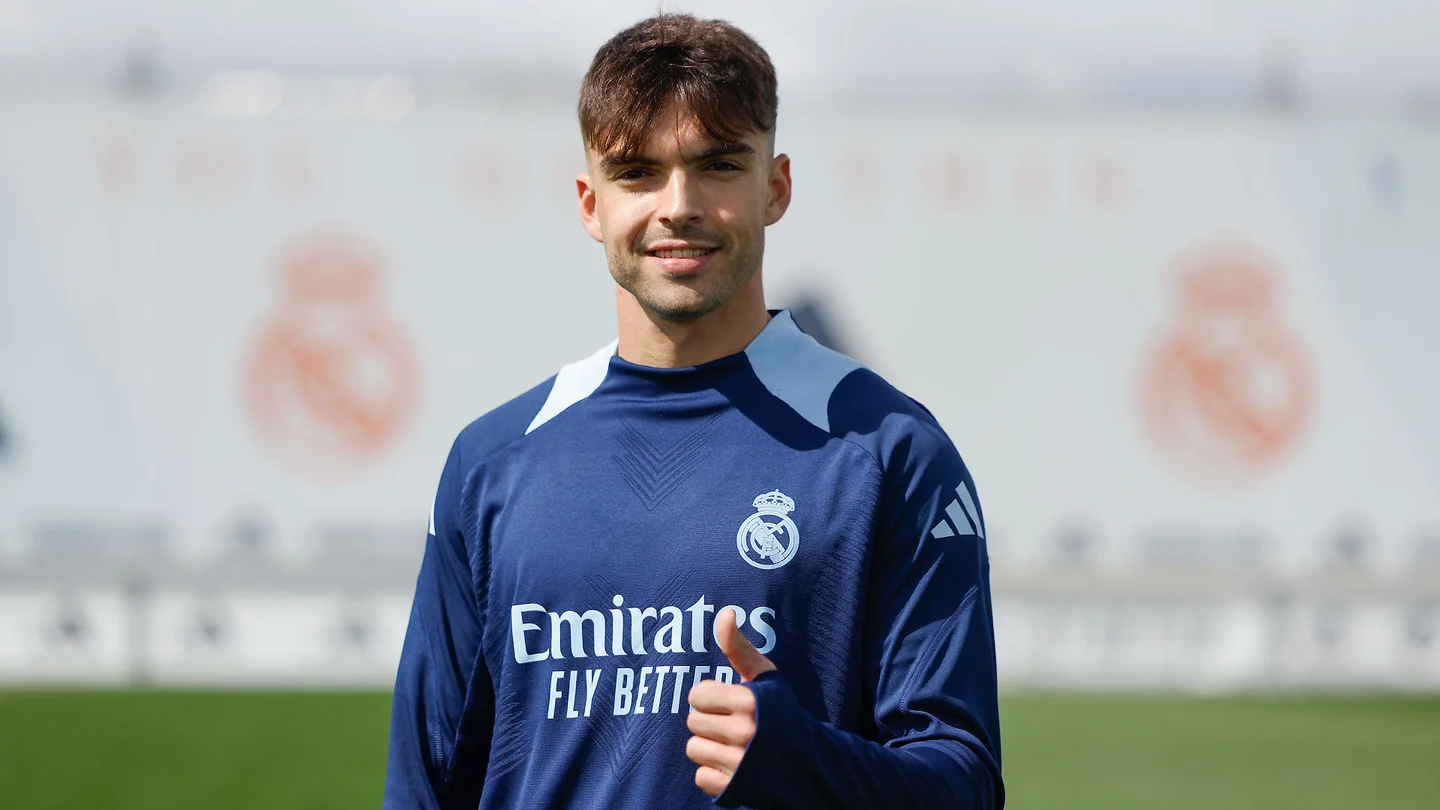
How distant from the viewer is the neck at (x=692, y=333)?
182 centimetres

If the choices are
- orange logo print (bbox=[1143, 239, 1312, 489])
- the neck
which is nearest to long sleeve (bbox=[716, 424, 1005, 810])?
the neck

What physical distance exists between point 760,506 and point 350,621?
9.22m

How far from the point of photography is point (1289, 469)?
10.8 m

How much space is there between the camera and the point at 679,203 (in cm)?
172

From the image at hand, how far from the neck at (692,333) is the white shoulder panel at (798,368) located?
3cm

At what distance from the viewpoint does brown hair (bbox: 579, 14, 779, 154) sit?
1732 mm

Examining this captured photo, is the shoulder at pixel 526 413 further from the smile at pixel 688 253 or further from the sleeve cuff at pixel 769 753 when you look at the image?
the sleeve cuff at pixel 769 753

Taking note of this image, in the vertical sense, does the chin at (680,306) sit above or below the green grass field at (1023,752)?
above

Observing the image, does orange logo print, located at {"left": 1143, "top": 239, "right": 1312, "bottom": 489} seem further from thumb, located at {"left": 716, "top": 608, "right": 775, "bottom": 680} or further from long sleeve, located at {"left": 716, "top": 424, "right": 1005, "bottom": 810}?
thumb, located at {"left": 716, "top": 608, "right": 775, "bottom": 680}

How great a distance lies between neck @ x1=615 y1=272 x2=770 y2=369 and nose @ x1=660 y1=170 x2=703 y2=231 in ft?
0.43

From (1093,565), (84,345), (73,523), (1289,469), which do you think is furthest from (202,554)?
(1289,469)

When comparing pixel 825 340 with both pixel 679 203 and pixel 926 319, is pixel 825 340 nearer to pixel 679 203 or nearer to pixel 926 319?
pixel 926 319

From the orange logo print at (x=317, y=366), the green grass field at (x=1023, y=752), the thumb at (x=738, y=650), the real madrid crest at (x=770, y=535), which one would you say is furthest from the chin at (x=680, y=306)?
the orange logo print at (x=317, y=366)

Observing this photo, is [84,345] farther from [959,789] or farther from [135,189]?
[959,789]
